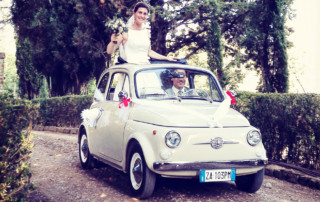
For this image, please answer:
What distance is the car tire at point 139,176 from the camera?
5.07 metres

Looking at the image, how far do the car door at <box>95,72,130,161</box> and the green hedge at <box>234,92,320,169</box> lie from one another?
3.28 m

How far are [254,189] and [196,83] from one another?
214cm

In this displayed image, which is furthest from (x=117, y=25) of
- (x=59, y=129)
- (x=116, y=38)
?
(x=59, y=129)

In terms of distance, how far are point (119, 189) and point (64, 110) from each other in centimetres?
1227

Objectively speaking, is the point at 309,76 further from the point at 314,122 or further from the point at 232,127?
the point at 232,127

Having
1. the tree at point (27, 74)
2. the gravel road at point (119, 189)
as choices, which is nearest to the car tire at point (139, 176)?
the gravel road at point (119, 189)

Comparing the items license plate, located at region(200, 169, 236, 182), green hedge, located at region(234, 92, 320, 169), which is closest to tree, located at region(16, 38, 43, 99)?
green hedge, located at region(234, 92, 320, 169)

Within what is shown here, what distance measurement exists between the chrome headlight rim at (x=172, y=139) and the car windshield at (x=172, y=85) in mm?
1091

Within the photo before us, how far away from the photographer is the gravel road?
551 cm

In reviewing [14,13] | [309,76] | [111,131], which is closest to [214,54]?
[14,13]

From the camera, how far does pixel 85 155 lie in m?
7.77

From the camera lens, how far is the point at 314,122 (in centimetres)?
685

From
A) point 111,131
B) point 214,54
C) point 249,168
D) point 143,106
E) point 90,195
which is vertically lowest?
point 90,195

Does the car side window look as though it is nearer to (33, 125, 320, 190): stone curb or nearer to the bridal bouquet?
the bridal bouquet
